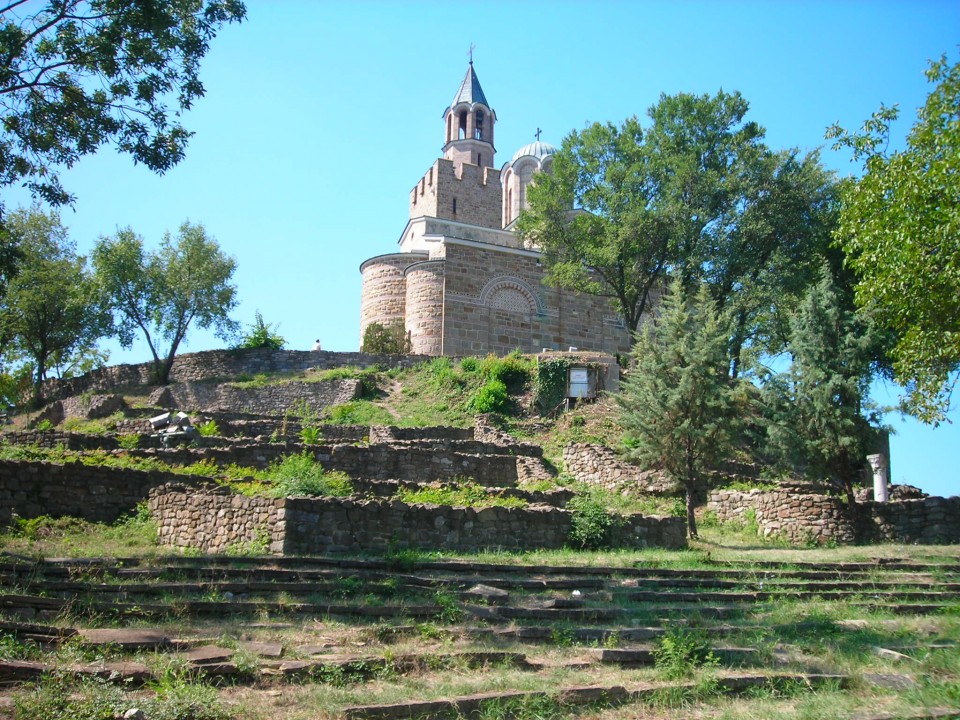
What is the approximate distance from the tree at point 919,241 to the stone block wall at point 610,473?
499 centimetres

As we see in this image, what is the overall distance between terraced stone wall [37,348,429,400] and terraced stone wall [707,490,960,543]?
14087 mm

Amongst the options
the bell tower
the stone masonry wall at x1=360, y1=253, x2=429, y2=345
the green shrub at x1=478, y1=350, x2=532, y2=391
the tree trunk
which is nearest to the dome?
the bell tower

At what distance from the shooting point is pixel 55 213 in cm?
3111

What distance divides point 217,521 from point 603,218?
1695cm

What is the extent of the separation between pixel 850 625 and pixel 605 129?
19.3 m

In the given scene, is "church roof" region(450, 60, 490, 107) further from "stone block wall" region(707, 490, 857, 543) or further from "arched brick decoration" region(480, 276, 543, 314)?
"stone block wall" region(707, 490, 857, 543)

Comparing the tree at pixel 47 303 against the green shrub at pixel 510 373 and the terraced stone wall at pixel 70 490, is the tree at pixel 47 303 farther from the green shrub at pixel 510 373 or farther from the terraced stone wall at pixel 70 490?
the terraced stone wall at pixel 70 490

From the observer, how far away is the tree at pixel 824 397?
58.1 ft

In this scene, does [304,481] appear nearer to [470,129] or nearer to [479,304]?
[479,304]

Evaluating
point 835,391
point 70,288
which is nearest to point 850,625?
point 835,391

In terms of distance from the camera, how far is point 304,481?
1264cm

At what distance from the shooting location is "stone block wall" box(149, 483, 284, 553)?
1128 cm

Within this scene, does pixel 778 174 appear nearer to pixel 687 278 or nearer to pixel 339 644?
pixel 687 278

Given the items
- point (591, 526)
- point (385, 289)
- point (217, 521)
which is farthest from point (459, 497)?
point (385, 289)
